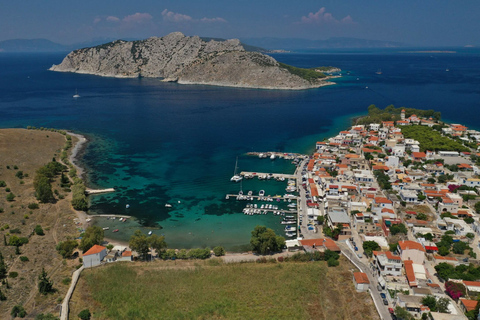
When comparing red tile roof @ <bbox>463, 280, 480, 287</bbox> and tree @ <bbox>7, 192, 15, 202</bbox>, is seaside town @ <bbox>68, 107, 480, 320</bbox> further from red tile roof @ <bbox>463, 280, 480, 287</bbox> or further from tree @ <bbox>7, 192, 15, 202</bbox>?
tree @ <bbox>7, 192, 15, 202</bbox>

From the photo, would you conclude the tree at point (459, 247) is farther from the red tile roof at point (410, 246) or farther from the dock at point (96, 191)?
the dock at point (96, 191)

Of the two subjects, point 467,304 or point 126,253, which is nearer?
point 467,304

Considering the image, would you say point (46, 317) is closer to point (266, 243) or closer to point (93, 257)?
point (93, 257)

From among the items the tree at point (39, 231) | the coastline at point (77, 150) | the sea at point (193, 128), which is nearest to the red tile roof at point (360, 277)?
the sea at point (193, 128)

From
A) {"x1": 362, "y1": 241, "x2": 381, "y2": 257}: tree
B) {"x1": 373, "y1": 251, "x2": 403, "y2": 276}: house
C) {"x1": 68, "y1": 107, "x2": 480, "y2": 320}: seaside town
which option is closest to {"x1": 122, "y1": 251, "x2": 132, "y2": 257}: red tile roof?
{"x1": 68, "y1": 107, "x2": 480, "y2": 320}: seaside town

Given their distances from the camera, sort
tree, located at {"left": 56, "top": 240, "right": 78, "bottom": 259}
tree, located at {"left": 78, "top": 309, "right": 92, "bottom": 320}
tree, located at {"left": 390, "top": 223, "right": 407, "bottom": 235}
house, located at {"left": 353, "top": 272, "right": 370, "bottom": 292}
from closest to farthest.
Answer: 1. tree, located at {"left": 78, "top": 309, "right": 92, "bottom": 320}
2. house, located at {"left": 353, "top": 272, "right": 370, "bottom": 292}
3. tree, located at {"left": 56, "top": 240, "right": 78, "bottom": 259}
4. tree, located at {"left": 390, "top": 223, "right": 407, "bottom": 235}

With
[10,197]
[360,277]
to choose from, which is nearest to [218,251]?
[360,277]
